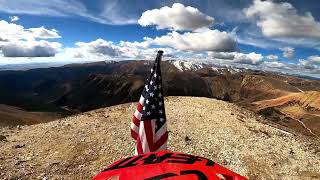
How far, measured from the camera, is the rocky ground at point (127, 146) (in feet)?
98.2

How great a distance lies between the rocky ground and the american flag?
54.4 feet

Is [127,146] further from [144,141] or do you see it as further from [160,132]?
[144,141]

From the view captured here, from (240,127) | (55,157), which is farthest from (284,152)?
(55,157)

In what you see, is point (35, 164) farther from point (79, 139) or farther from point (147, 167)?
point (147, 167)

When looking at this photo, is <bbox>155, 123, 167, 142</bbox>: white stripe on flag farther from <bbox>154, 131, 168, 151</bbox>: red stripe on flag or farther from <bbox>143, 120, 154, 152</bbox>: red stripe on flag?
<bbox>143, 120, 154, 152</bbox>: red stripe on flag

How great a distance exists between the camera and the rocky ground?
98.2ft

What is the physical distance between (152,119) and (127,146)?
2242 cm

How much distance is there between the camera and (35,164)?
96.5 ft

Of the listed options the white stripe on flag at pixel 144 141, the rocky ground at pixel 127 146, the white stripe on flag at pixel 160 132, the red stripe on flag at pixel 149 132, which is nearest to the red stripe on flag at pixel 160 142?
the white stripe on flag at pixel 160 132

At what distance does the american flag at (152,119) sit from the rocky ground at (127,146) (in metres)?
16.6

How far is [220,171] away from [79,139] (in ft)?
98.8

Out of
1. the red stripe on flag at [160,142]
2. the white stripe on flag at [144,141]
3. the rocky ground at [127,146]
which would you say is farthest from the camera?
the rocky ground at [127,146]

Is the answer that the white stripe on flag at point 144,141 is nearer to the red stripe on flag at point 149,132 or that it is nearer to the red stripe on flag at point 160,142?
the red stripe on flag at point 149,132

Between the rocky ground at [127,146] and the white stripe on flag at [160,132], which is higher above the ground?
the white stripe on flag at [160,132]
